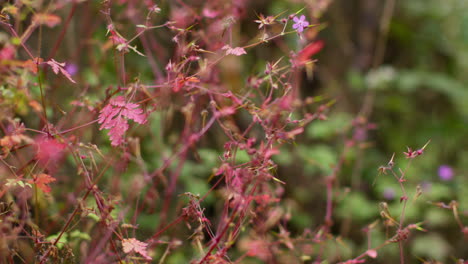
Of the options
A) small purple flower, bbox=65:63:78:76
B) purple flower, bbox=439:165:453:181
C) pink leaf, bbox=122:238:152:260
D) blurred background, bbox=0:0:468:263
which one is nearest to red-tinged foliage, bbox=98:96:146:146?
pink leaf, bbox=122:238:152:260

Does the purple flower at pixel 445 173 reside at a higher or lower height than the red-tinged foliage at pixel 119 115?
lower

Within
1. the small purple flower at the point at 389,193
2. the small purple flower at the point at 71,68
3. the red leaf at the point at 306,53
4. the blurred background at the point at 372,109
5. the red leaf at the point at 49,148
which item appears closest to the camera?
the red leaf at the point at 49,148

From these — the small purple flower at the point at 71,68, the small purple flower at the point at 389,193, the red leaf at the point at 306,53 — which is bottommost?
the small purple flower at the point at 389,193

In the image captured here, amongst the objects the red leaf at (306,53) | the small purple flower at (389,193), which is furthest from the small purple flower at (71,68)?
the small purple flower at (389,193)

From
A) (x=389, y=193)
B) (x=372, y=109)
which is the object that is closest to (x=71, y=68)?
(x=389, y=193)

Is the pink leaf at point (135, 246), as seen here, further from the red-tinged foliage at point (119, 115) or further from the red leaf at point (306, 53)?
the red leaf at point (306, 53)

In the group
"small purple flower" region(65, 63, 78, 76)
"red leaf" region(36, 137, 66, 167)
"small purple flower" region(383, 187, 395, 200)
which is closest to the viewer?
"red leaf" region(36, 137, 66, 167)

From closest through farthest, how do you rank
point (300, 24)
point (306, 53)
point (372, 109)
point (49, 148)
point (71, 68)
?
point (49, 148), point (300, 24), point (306, 53), point (71, 68), point (372, 109)

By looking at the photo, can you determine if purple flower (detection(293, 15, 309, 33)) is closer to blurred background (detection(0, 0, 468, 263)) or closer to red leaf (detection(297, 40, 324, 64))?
red leaf (detection(297, 40, 324, 64))

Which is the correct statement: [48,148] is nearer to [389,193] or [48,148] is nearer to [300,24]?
[300,24]

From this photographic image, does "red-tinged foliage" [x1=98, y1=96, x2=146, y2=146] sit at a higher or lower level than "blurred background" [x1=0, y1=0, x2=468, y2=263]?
higher

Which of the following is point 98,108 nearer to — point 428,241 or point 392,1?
point 428,241

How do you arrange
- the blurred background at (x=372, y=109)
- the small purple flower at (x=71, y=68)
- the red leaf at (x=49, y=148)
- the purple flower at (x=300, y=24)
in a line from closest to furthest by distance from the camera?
1. the red leaf at (x=49, y=148)
2. the purple flower at (x=300, y=24)
3. the small purple flower at (x=71, y=68)
4. the blurred background at (x=372, y=109)
